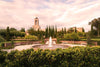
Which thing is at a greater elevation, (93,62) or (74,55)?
(74,55)

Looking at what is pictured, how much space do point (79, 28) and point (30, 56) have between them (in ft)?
200

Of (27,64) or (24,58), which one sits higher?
(24,58)

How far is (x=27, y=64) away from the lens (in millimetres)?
3109

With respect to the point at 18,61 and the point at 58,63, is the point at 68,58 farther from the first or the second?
the point at 18,61

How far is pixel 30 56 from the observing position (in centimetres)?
301

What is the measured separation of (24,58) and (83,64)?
297 centimetres

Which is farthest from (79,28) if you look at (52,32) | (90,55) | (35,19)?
(90,55)

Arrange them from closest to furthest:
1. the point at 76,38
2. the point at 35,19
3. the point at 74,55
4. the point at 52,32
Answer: the point at 74,55
the point at 76,38
the point at 52,32
the point at 35,19

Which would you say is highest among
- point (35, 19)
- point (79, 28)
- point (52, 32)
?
point (35, 19)

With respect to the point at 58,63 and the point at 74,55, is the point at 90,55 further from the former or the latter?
the point at 58,63

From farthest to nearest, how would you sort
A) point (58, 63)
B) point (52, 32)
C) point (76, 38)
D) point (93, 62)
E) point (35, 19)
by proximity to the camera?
1. point (35, 19)
2. point (52, 32)
3. point (76, 38)
4. point (93, 62)
5. point (58, 63)

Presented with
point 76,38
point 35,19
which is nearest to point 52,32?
point 76,38

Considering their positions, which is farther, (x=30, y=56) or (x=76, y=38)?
(x=76, y=38)

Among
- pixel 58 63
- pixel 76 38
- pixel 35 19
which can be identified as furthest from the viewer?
pixel 35 19
